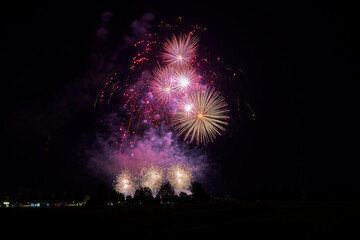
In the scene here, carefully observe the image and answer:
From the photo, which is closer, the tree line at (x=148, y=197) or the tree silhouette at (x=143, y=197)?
the tree silhouette at (x=143, y=197)

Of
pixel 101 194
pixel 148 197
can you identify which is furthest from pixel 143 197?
pixel 101 194

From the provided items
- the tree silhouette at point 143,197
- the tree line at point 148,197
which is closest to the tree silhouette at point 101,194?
the tree line at point 148,197

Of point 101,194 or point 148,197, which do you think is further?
point 101,194

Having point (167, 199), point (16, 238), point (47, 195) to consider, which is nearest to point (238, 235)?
point (16, 238)

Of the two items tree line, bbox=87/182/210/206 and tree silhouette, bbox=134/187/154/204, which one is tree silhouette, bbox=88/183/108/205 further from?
tree silhouette, bbox=134/187/154/204

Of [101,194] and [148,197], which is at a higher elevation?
[101,194]

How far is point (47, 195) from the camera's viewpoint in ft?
434

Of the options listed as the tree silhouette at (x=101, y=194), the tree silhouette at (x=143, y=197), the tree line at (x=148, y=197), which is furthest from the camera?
the tree silhouette at (x=101, y=194)

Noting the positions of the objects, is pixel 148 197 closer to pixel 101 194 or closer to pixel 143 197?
pixel 143 197

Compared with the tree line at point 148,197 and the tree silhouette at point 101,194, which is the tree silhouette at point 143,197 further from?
the tree silhouette at point 101,194

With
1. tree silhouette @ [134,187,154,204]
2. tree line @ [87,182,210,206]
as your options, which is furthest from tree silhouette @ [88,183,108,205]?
tree silhouette @ [134,187,154,204]

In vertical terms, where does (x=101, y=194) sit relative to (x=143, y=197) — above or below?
above

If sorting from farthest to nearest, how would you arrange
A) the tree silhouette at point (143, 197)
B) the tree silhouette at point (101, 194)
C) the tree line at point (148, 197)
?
1. the tree silhouette at point (101, 194)
2. the tree line at point (148, 197)
3. the tree silhouette at point (143, 197)

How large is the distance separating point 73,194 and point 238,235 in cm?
13309
